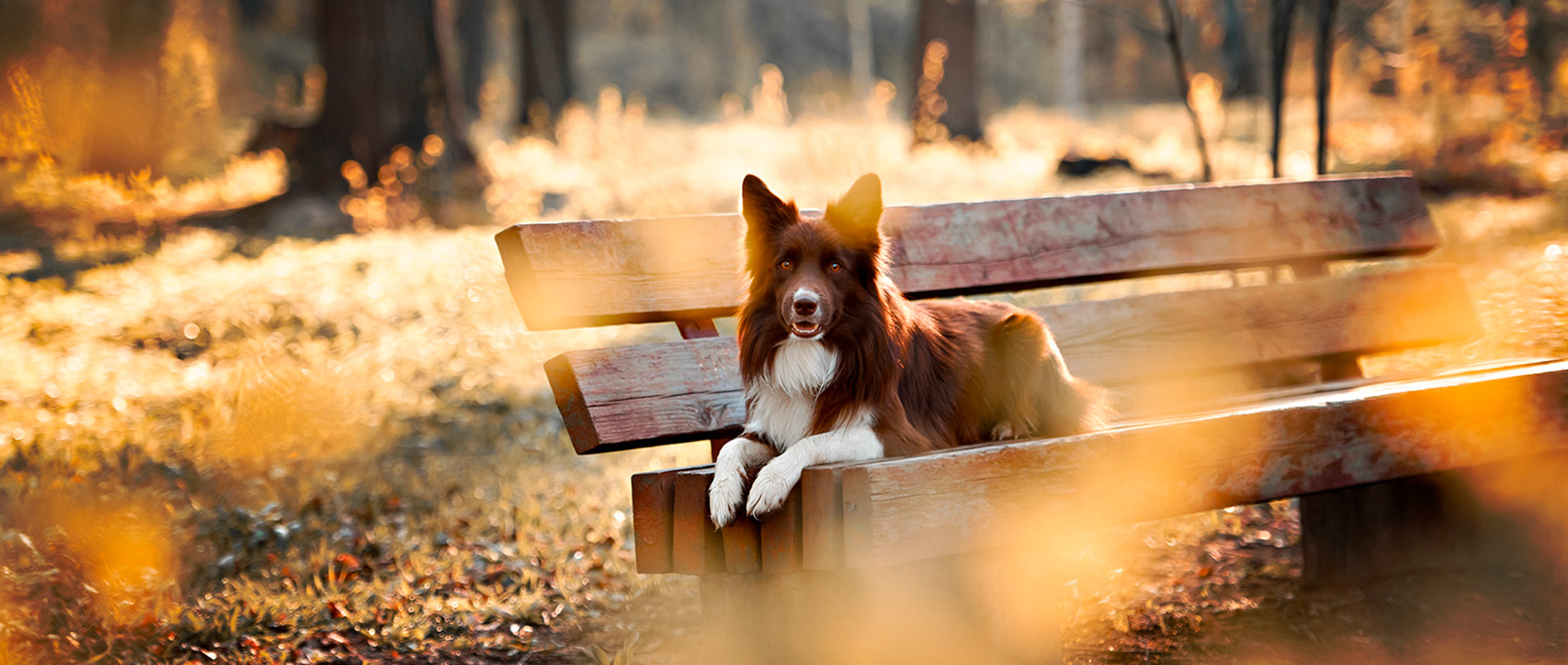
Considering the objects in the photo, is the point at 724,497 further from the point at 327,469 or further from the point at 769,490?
the point at 327,469

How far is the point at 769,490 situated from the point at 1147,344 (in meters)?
2.30

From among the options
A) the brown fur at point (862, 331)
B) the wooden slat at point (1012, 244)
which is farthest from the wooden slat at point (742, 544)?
the wooden slat at point (1012, 244)

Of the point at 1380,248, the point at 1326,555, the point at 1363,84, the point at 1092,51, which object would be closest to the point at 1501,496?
the point at 1326,555

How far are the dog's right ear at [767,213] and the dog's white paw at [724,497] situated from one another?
0.69 m

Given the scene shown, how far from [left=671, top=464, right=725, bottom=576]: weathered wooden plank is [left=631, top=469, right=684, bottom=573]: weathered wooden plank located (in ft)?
0.07

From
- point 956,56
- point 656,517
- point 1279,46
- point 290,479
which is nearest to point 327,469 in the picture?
point 290,479

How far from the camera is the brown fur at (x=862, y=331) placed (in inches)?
114

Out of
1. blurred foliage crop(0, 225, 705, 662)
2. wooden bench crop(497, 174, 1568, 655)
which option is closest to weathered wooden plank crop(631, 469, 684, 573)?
wooden bench crop(497, 174, 1568, 655)

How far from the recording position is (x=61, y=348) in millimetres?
6660

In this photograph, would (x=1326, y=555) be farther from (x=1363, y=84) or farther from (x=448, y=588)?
(x=1363, y=84)

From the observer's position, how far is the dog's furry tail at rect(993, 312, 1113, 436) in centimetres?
340

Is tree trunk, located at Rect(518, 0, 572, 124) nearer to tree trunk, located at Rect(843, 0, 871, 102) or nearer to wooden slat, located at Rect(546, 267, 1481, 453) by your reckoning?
tree trunk, located at Rect(843, 0, 871, 102)

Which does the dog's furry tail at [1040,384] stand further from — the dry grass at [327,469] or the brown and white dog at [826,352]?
the dry grass at [327,469]

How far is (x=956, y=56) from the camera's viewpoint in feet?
61.8
